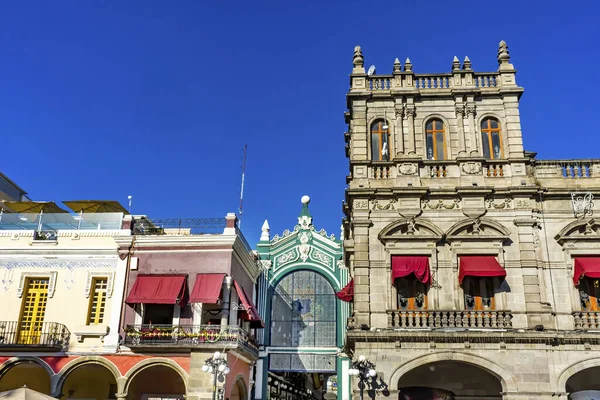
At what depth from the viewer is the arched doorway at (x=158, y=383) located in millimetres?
23234

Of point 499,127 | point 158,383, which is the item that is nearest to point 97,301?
point 158,383

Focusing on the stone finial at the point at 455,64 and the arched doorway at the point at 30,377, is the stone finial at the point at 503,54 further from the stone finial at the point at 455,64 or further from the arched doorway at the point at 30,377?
the arched doorway at the point at 30,377

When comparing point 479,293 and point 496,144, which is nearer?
point 479,293

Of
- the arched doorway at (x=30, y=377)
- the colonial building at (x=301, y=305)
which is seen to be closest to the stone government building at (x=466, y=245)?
the colonial building at (x=301, y=305)

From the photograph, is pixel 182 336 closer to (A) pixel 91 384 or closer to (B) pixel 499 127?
(A) pixel 91 384

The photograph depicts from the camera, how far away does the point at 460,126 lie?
21.6 meters

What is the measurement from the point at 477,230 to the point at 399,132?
4.62m

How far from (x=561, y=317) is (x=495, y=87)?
864cm

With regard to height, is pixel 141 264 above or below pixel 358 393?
above

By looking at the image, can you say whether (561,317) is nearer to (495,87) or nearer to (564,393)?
(564,393)

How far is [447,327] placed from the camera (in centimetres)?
1867

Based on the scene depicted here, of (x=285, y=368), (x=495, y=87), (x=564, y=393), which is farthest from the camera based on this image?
(x=285, y=368)

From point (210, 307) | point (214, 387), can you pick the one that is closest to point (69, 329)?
point (210, 307)

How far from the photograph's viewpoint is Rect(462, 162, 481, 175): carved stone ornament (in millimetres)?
20734
